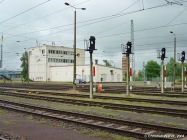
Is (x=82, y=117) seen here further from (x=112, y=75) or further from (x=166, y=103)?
(x=112, y=75)

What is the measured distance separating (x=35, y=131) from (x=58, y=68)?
101450mm

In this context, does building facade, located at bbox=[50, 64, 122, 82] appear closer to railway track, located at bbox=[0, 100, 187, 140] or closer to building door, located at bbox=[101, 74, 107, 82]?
building door, located at bbox=[101, 74, 107, 82]

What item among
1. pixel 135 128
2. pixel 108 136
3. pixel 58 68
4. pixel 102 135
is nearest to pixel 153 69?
pixel 58 68

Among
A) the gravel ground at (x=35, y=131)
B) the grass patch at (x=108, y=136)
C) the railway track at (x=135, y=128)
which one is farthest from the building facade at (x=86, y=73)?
the grass patch at (x=108, y=136)

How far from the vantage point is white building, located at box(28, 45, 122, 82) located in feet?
349

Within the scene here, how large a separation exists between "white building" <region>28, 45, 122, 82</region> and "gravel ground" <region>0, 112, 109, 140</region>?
87777 mm

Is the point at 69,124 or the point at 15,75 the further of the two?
the point at 15,75

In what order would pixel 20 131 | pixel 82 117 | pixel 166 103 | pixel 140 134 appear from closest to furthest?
pixel 140 134 → pixel 20 131 → pixel 82 117 → pixel 166 103

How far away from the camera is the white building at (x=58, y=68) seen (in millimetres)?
106312

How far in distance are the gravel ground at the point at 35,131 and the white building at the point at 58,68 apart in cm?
8778

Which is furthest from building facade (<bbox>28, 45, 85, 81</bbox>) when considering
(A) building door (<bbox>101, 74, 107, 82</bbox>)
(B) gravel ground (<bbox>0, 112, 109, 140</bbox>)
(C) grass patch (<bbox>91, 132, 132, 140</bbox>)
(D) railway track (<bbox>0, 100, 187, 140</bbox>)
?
(C) grass patch (<bbox>91, 132, 132, 140</bbox>)

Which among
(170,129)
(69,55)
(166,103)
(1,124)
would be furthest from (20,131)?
(69,55)

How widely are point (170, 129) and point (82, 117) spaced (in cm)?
564

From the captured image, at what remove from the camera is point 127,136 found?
11.1 m
